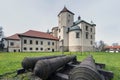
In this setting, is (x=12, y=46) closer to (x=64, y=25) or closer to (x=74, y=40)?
(x=64, y=25)

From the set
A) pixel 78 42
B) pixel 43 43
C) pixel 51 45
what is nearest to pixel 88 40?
pixel 78 42

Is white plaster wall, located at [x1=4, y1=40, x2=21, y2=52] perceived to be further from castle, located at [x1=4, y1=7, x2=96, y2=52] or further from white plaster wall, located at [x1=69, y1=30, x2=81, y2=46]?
white plaster wall, located at [x1=69, y1=30, x2=81, y2=46]

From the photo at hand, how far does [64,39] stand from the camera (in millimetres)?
44594

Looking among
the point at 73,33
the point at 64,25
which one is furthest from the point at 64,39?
the point at 64,25

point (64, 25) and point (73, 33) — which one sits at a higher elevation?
point (64, 25)

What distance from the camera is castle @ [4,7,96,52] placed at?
41.9 m

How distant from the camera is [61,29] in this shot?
149 feet

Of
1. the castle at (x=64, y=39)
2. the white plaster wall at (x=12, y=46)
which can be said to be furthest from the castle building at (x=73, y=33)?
the white plaster wall at (x=12, y=46)

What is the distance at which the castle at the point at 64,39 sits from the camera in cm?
4191

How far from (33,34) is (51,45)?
8.35 metres

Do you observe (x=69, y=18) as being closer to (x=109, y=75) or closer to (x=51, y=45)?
(x=51, y=45)

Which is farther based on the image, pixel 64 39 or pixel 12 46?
pixel 64 39

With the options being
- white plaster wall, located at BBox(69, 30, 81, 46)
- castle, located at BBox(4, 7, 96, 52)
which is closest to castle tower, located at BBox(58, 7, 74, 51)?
castle, located at BBox(4, 7, 96, 52)

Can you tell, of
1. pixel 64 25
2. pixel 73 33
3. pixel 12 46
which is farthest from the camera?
pixel 64 25
